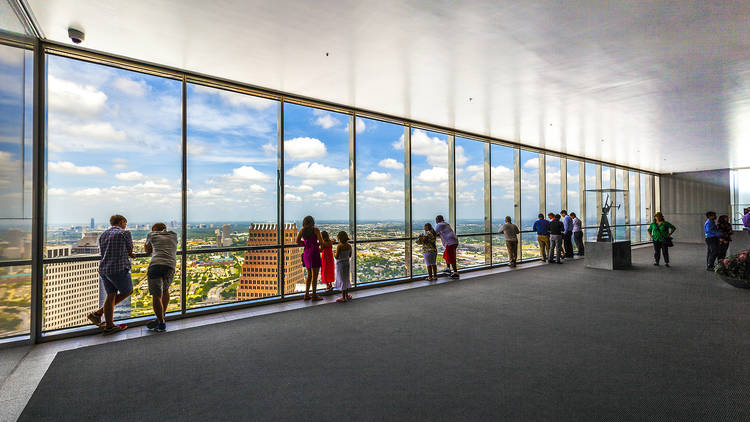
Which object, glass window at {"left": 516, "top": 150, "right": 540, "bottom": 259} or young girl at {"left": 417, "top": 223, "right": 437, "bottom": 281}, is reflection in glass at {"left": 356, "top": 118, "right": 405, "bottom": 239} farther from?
glass window at {"left": 516, "top": 150, "right": 540, "bottom": 259}

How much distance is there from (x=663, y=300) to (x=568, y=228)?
657cm

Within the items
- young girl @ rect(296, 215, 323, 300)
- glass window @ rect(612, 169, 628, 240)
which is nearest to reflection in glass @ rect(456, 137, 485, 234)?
glass window @ rect(612, 169, 628, 240)

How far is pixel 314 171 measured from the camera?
22.8ft

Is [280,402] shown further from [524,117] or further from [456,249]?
[524,117]

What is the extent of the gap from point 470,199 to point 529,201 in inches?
123

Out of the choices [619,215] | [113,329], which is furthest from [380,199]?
[619,215]

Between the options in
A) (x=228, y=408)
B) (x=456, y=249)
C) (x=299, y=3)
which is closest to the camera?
(x=228, y=408)

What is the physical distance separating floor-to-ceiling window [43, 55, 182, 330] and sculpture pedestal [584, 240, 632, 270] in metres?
10.3

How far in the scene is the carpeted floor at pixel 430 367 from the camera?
264 cm

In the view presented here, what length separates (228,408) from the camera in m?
2.69

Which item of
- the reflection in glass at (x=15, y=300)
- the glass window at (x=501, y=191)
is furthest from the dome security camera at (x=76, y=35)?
the glass window at (x=501, y=191)

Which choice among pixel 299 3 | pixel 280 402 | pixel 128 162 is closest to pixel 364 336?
pixel 280 402

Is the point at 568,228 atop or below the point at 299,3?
below

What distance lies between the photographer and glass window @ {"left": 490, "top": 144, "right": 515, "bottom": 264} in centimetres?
1055
